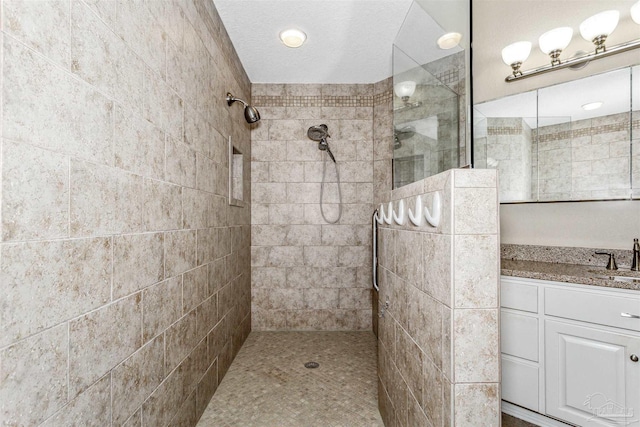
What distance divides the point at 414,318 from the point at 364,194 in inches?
85.6

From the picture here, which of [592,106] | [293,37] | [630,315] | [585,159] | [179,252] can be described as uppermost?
[293,37]

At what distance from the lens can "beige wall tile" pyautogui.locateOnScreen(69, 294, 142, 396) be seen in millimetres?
858

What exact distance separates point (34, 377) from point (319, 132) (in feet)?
9.49

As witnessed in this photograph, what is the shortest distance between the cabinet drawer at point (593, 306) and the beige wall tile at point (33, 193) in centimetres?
213

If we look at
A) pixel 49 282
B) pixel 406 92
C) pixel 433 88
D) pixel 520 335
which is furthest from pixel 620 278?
pixel 49 282

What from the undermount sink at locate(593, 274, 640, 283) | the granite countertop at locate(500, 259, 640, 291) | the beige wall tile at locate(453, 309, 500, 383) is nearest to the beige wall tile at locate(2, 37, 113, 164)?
the beige wall tile at locate(453, 309, 500, 383)

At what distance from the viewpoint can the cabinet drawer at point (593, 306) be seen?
1432 millimetres

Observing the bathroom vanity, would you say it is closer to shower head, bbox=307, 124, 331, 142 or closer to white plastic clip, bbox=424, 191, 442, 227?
white plastic clip, bbox=424, 191, 442, 227

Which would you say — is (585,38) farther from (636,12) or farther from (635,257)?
(635,257)

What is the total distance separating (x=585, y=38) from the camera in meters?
1.83

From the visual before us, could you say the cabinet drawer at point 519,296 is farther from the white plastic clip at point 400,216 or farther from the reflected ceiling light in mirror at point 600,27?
the reflected ceiling light in mirror at point 600,27

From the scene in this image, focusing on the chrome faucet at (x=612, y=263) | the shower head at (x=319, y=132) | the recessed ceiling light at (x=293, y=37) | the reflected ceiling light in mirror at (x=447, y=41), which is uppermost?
the recessed ceiling light at (x=293, y=37)

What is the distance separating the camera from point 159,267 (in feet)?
4.38

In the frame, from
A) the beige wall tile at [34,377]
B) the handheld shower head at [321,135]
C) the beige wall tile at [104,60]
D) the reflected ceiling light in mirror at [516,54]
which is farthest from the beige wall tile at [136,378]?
the reflected ceiling light in mirror at [516,54]
